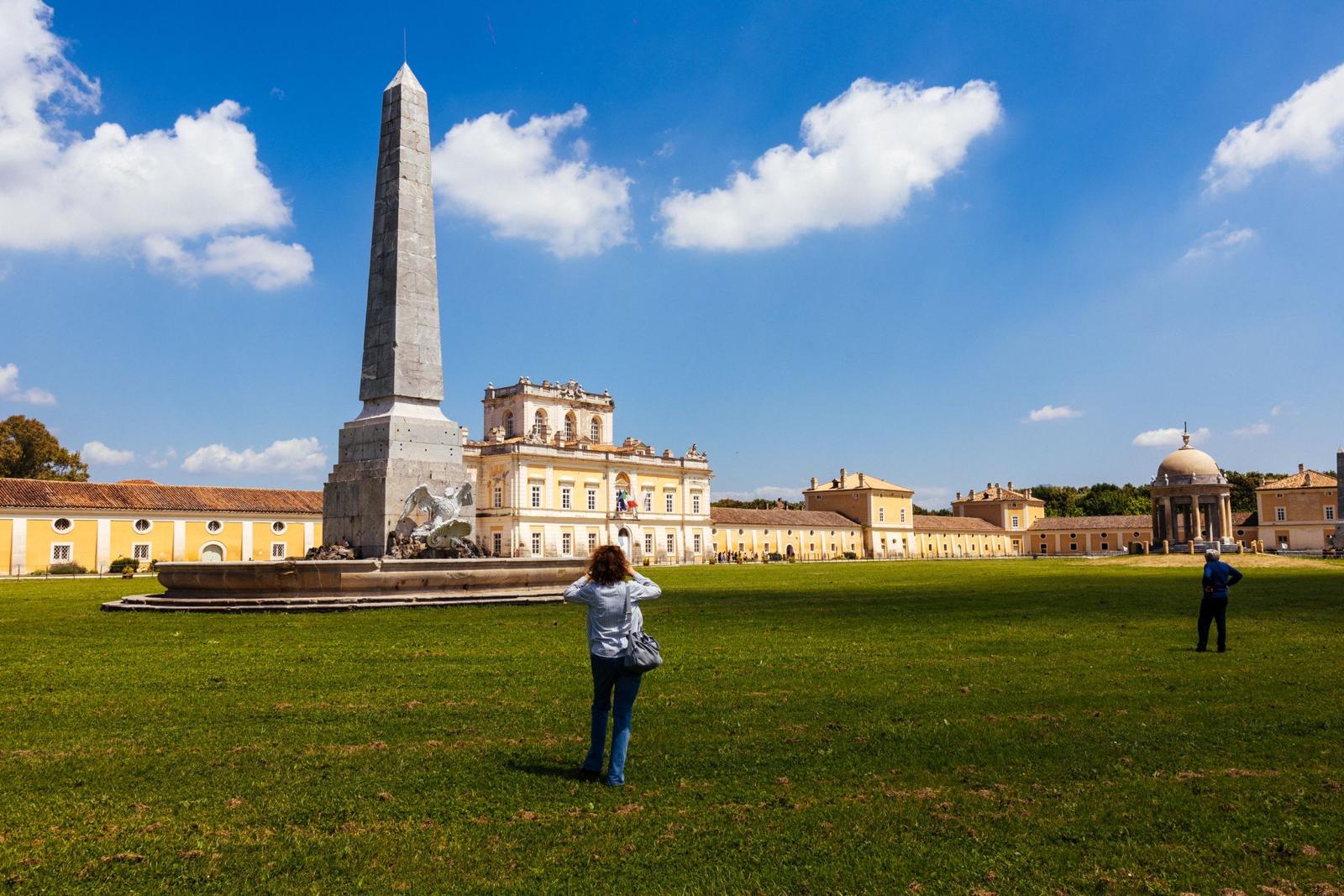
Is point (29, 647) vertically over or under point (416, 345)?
under

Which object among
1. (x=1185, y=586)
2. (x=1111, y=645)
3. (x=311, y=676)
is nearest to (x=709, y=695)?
(x=311, y=676)

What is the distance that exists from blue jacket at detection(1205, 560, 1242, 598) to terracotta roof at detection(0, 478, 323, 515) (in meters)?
43.5

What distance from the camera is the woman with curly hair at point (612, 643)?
5.15 meters

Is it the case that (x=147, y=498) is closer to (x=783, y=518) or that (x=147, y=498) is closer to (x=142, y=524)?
(x=142, y=524)

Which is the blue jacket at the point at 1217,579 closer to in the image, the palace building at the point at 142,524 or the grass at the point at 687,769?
the grass at the point at 687,769

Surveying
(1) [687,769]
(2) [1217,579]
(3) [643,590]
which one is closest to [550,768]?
(1) [687,769]

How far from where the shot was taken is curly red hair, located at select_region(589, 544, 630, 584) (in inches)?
207

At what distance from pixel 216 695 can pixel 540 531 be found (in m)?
52.1

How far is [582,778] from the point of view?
5.23m

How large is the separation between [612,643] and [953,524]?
296ft

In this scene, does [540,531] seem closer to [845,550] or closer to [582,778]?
[845,550]

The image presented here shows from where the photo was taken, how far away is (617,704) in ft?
17.0

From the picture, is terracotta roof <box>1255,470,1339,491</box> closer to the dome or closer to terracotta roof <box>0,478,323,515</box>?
the dome

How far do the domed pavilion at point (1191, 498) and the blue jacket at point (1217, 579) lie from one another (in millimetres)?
55063
